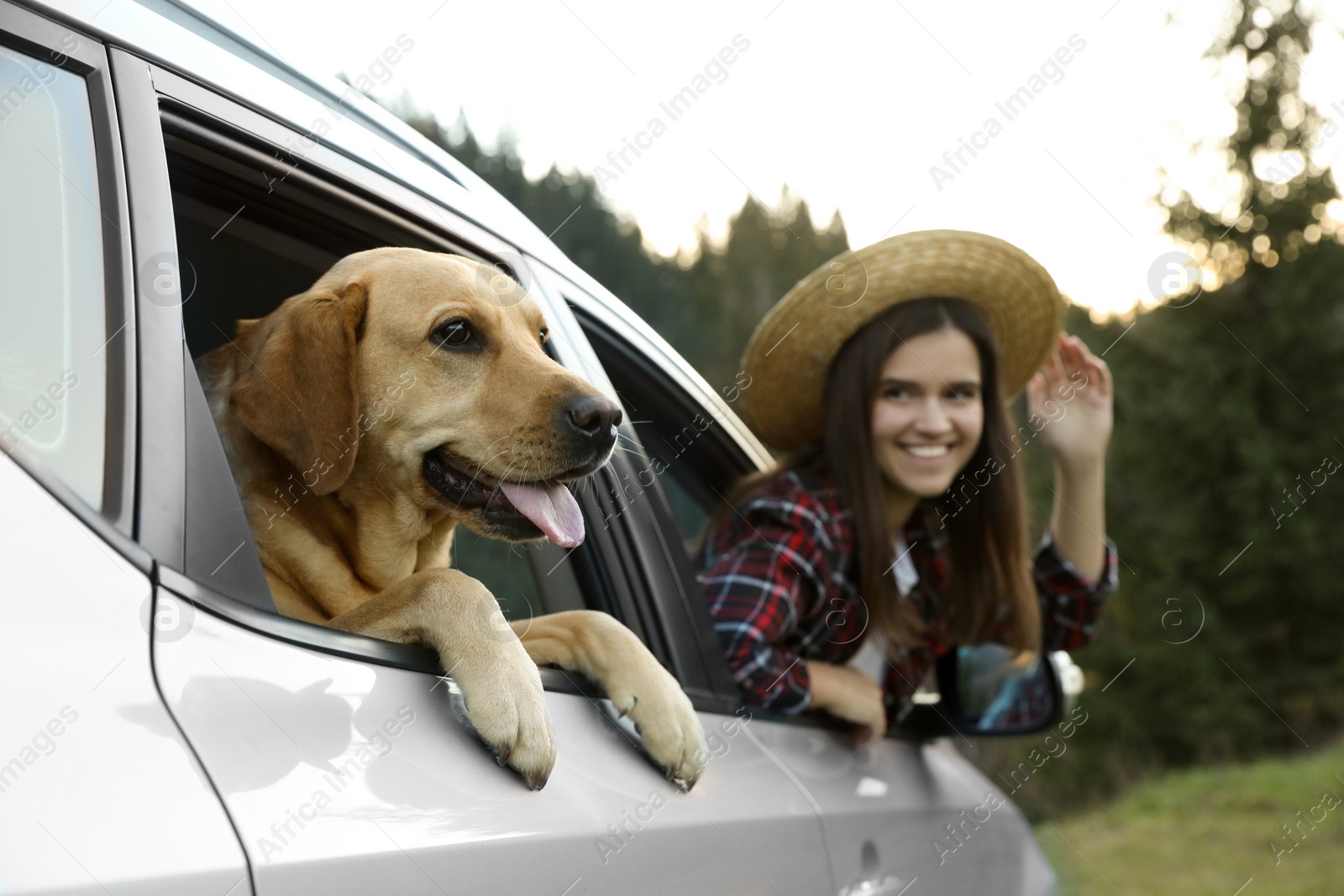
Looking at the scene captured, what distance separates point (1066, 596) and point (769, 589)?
127 cm

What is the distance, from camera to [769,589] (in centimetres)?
241

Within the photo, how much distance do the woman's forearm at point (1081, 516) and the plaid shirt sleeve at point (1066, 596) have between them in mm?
28

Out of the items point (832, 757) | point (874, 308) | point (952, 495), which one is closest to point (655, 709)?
point (832, 757)

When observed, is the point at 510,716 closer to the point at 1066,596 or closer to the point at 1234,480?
the point at 1066,596

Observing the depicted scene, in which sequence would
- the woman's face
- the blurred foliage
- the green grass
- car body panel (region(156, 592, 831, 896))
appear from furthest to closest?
1. the blurred foliage
2. the green grass
3. the woman's face
4. car body panel (region(156, 592, 831, 896))

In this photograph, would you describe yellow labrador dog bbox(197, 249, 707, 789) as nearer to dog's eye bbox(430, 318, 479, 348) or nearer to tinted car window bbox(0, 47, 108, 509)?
dog's eye bbox(430, 318, 479, 348)

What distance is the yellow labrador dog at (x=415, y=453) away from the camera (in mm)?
1537

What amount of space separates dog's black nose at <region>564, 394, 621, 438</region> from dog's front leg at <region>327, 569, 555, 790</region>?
0.35 metres

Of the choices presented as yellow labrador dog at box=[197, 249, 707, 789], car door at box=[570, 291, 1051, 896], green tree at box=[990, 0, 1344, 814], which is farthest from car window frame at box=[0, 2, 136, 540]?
green tree at box=[990, 0, 1344, 814]

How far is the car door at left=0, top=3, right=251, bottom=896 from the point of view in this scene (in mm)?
869

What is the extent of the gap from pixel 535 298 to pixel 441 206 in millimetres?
244

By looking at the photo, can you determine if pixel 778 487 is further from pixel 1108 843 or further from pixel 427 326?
pixel 1108 843

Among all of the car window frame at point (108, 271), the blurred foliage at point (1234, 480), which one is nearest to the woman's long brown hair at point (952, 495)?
the car window frame at point (108, 271)

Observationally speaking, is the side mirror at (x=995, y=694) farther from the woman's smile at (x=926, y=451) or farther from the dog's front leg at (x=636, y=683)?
the dog's front leg at (x=636, y=683)
